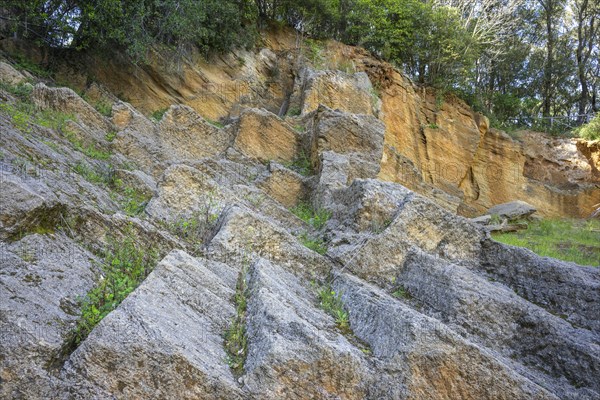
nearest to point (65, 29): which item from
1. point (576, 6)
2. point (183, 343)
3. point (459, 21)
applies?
point (183, 343)

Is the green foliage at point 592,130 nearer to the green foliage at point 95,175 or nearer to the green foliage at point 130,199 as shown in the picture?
the green foliage at point 130,199

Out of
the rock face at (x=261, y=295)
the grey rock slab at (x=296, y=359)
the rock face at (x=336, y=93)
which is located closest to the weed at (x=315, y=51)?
the rock face at (x=336, y=93)

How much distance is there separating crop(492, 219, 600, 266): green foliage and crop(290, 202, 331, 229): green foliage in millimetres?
5921

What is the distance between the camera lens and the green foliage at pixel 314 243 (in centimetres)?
684

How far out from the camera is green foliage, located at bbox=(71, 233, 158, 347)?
3822mm

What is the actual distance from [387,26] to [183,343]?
22236 mm

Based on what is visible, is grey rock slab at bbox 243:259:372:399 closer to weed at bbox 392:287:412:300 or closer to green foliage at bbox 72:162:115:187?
weed at bbox 392:287:412:300

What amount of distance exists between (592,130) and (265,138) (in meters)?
20.0

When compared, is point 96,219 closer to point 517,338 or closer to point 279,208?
point 279,208

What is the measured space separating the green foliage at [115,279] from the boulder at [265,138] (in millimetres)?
7502

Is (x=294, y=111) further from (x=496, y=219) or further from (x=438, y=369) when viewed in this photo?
(x=438, y=369)

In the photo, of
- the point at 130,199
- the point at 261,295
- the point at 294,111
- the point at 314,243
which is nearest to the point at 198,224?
the point at 130,199

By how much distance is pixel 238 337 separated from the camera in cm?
402

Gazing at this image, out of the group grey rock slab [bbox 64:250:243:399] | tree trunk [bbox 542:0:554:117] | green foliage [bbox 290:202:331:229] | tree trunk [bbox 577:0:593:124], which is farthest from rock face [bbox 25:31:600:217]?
grey rock slab [bbox 64:250:243:399]
